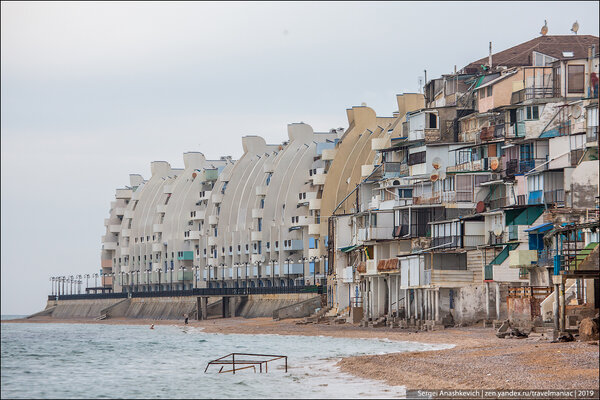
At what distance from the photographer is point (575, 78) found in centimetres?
8200

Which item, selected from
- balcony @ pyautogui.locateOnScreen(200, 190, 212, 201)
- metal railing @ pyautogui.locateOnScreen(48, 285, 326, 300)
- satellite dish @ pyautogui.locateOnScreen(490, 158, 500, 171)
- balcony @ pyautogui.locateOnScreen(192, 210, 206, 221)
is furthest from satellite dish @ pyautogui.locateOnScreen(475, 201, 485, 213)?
balcony @ pyautogui.locateOnScreen(192, 210, 206, 221)

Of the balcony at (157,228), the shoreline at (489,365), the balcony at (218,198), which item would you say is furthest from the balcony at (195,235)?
the shoreline at (489,365)

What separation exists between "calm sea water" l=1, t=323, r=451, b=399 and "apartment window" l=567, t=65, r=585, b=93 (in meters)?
27.2

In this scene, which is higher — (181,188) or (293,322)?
(181,188)

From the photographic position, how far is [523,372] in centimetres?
3700

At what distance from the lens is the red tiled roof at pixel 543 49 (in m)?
A: 100

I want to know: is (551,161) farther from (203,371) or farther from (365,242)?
(203,371)

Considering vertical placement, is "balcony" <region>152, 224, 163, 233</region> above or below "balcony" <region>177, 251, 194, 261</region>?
above

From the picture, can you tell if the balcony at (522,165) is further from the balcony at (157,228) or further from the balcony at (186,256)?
the balcony at (157,228)

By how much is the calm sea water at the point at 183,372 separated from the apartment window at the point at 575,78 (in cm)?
2724

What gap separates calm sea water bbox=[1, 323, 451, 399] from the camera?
130 feet

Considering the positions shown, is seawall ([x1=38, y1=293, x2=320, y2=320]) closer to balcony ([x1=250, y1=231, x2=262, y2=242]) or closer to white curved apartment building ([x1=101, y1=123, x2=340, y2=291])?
white curved apartment building ([x1=101, y1=123, x2=340, y2=291])

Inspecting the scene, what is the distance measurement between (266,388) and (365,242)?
5029 cm

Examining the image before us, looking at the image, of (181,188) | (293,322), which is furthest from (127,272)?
(293,322)
